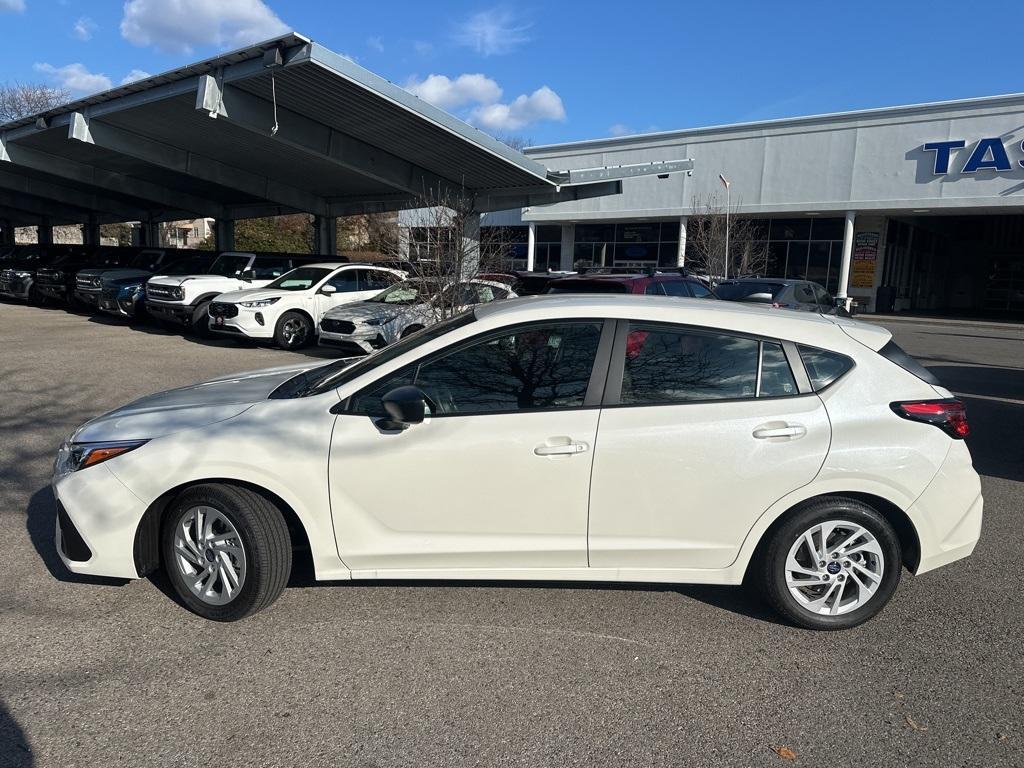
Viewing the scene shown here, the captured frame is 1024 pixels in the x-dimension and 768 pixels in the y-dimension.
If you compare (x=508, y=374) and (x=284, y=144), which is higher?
(x=284, y=144)

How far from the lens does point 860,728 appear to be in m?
3.01

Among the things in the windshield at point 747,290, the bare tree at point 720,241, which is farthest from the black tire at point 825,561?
the bare tree at point 720,241

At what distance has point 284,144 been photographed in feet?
56.7

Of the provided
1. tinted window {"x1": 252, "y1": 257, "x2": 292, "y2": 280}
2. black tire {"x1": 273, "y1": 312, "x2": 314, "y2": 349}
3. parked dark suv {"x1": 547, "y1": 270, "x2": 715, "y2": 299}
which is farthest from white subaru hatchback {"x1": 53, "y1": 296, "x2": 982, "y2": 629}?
tinted window {"x1": 252, "y1": 257, "x2": 292, "y2": 280}

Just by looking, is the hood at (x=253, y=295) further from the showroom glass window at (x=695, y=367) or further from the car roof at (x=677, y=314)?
the showroom glass window at (x=695, y=367)

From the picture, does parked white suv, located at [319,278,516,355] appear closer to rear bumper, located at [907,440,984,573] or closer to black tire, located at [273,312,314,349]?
black tire, located at [273,312,314,349]

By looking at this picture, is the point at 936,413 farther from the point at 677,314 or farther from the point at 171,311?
the point at 171,311

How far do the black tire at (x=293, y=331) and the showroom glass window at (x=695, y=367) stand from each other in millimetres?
11075

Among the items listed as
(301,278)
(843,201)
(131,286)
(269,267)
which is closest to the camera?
(301,278)

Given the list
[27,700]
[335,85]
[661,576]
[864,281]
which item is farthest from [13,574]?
[864,281]

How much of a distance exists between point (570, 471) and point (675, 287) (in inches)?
346

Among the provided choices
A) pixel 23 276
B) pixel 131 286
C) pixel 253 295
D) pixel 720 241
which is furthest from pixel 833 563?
pixel 720 241

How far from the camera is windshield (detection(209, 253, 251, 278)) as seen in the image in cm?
1662

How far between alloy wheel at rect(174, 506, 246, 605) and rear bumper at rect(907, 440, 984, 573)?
3.28 metres
